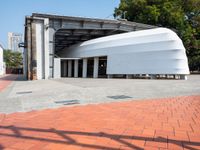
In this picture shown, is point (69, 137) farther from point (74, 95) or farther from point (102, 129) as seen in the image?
point (74, 95)

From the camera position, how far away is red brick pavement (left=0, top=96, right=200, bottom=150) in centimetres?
359

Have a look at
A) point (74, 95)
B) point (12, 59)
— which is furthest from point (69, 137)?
point (12, 59)

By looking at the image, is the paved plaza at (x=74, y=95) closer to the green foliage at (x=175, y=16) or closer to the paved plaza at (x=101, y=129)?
the paved plaza at (x=101, y=129)

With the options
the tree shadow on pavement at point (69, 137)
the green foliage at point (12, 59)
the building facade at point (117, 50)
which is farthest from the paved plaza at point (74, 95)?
the green foliage at point (12, 59)

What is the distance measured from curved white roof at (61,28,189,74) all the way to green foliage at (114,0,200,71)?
15.6 m

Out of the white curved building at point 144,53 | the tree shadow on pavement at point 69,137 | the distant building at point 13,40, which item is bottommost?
the tree shadow on pavement at point 69,137

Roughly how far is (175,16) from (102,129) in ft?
124

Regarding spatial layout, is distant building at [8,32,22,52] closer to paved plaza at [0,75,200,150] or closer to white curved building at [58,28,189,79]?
white curved building at [58,28,189,79]

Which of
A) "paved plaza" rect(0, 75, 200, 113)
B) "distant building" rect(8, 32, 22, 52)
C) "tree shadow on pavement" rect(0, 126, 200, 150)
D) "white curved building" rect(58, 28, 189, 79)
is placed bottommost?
"paved plaza" rect(0, 75, 200, 113)

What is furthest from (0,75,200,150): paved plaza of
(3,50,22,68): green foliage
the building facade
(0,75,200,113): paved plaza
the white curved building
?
(3,50,22,68): green foliage

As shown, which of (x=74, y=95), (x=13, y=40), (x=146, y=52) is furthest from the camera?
(x=13, y=40)

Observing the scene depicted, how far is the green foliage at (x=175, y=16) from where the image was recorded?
127ft

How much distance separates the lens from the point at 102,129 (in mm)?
4434

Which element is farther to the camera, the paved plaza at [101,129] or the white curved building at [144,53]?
the white curved building at [144,53]
